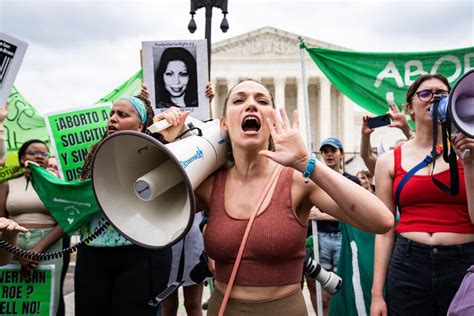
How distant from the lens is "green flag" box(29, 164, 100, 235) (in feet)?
9.91

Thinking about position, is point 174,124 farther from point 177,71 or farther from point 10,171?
point 10,171

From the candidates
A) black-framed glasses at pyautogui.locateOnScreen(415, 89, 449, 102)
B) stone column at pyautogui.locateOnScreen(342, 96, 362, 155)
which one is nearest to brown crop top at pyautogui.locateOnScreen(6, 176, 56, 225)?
black-framed glasses at pyautogui.locateOnScreen(415, 89, 449, 102)

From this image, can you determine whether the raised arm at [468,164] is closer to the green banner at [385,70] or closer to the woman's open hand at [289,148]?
the woman's open hand at [289,148]

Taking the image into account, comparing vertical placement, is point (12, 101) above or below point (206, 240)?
above

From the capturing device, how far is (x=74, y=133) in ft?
12.5

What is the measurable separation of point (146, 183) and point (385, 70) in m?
3.87

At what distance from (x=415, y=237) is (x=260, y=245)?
0.99 meters

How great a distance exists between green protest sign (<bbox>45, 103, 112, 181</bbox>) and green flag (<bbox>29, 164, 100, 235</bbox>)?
0.16 m

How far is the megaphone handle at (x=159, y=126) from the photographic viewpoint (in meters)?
1.84

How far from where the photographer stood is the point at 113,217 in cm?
169

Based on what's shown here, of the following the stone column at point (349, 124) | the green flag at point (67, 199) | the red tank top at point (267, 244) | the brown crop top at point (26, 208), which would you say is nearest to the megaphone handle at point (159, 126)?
the red tank top at point (267, 244)

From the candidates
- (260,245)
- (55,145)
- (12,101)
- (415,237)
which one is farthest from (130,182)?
(12,101)

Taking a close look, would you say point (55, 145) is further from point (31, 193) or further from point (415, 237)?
point (415, 237)

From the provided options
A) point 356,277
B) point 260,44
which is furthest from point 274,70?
point 356,277
